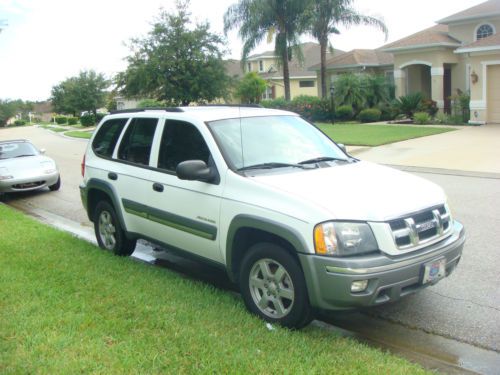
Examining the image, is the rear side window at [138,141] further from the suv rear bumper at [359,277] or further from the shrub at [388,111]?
the shrub at [388,111]

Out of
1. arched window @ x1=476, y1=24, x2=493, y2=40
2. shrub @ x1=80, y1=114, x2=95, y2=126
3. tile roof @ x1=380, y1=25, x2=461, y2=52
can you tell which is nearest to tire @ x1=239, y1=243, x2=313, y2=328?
tile roof @ x1=380, y1=25, x2=461, y2=52

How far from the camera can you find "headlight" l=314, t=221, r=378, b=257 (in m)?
3.97

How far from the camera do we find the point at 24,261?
625cm

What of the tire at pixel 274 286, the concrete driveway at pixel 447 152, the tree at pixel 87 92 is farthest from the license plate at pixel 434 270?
the tree at pixel 87 92

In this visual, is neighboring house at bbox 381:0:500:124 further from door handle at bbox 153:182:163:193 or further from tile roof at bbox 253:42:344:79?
door handle at bbox 153:182:163:193

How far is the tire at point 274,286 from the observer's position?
4188 millimetres

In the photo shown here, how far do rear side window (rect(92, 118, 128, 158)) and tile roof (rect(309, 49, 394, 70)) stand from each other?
3213 centimetres

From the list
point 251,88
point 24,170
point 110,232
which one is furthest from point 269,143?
point 251,88

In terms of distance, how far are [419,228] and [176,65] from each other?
2810cm

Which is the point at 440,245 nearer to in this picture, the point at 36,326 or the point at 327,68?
the point at 36,326

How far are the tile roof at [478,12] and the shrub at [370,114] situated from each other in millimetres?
6289

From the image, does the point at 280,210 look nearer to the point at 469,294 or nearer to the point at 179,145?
the point at 179,145

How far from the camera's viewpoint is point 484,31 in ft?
97.2

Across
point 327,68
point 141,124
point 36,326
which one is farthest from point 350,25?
point 36,326
